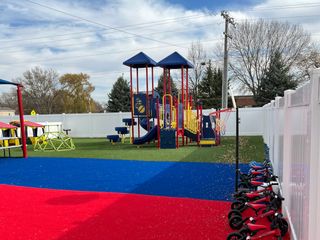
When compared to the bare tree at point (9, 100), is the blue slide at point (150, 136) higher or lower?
lower

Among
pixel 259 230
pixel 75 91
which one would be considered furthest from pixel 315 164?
pixel 75 91

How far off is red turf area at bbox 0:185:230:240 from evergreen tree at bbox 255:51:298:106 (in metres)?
26.3

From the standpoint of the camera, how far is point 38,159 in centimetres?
1157

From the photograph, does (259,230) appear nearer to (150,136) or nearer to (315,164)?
(315,164)

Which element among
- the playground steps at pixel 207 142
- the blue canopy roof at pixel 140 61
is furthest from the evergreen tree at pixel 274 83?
the blue canopy roof at pixel 140 61

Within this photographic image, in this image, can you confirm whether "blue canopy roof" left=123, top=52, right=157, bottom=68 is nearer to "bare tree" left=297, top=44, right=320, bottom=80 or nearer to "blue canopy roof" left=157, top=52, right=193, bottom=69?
"blue canopy roof" left=157, top=52, right=193, bottom=69

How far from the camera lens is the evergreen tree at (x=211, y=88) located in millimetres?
35906

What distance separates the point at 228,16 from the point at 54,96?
105ft

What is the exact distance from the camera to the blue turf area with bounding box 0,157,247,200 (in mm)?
6375

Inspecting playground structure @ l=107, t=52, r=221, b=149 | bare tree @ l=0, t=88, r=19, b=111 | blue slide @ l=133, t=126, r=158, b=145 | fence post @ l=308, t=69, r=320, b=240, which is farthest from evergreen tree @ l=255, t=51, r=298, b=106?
bare tree @ l=0, t=88, r=19, b=111

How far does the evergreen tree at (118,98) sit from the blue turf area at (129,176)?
27954 millimetres

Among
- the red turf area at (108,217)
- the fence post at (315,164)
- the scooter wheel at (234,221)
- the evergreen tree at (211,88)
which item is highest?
the evergreen tree at (211,88)

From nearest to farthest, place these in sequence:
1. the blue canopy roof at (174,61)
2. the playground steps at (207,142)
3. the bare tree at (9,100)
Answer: the playground steps at (207,142) < the blue canopy roof at (174,61) < the bare tree at (9,100)

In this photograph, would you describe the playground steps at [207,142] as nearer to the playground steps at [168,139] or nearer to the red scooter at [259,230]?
the playground steps at [168,139]
